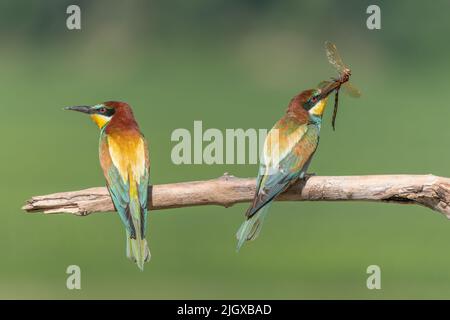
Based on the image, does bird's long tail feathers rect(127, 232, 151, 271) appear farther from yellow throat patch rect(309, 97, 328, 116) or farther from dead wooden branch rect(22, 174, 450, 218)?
yellow throat patch rect(309, 97, 328, 116)

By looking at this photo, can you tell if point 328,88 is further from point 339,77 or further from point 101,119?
point 101,119

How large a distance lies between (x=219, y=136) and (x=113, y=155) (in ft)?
1.33

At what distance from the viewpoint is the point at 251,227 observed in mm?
3209

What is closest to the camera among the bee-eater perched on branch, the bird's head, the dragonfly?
the bee-eater perched on branch

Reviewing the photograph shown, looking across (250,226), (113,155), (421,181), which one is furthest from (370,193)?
(113,155)

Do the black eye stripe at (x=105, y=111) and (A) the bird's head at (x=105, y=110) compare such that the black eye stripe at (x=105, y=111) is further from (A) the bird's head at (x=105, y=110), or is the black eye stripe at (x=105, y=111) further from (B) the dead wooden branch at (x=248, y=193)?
(B) the dead wooden branch at (x=248, y=193)

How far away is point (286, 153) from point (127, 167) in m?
0.55

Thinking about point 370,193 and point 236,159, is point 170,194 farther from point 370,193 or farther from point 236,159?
point 370,193

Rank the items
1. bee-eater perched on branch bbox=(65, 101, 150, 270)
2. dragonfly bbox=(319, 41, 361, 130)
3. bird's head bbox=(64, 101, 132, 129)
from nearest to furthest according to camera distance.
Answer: bee-eater perched on branch bbox=(65, 101, 150, 270), bird's head bbox=(64, 101, 132, 129), dragonfly bbox=(319, 41, 361, 130)

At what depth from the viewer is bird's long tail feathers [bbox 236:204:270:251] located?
10.5ft

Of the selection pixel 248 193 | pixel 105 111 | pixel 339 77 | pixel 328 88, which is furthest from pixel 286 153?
pixel 105 111

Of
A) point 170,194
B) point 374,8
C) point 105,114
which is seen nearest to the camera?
point 170,194

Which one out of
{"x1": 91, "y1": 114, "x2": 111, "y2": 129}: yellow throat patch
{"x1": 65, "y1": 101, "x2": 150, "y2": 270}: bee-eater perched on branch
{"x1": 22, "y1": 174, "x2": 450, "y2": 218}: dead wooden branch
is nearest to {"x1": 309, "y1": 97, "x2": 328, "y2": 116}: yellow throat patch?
{"x1": 22, "y1": 174, "x2": 450, "y2": 218}: dead wooden branch

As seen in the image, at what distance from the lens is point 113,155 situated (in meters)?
3.27
